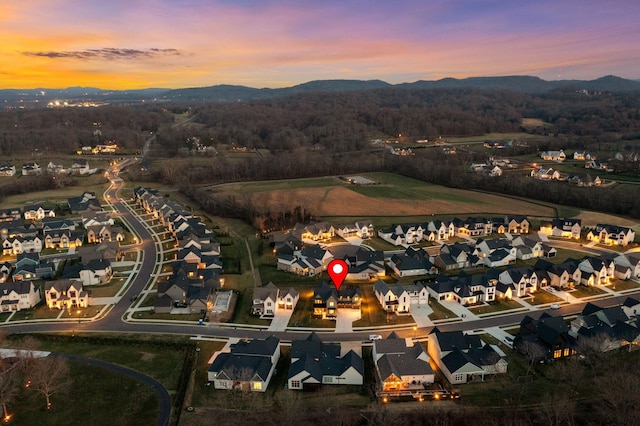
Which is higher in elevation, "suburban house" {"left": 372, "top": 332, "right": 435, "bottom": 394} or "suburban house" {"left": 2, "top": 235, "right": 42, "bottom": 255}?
"suburban house" {"left": 372, "top": 332, "right": 435, "bottom": 394}

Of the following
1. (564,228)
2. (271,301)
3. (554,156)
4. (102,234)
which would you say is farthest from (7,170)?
(554,156)

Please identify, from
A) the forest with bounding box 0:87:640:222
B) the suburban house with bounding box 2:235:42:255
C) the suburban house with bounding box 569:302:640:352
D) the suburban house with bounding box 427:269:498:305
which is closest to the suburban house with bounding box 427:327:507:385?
the suburban house with bounding box 569:302:640:352

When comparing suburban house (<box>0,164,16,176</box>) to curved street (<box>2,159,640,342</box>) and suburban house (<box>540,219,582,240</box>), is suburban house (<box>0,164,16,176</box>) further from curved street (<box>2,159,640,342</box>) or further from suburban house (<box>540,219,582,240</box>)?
suburban house (<box>540,219,582,240</box>)

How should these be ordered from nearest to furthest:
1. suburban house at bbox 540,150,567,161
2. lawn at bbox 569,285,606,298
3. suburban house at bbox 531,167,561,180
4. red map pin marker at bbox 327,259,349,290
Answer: red map pin marker at bbox 327,259,349,290
lawn at bbox 569,285,606,298
suburban house at bbox 531,167,561,180
suburban house at bbox 540,150,567,161

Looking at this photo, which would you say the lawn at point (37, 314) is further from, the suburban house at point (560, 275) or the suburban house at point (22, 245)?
the suburban house at point (560, 275)

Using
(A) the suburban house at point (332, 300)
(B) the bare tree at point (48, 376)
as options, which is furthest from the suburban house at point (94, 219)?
(A) the suburban house at point (332, 300)
